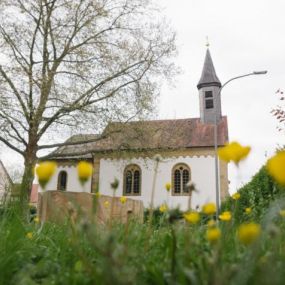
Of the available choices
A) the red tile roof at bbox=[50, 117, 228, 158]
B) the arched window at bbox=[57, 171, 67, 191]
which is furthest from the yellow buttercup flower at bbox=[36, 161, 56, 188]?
the arched window at bbox=[57, 171, 67, 191]

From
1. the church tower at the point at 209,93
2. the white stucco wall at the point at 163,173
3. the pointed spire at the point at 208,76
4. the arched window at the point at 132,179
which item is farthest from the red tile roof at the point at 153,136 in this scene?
the pointed spire at the point at 208,76

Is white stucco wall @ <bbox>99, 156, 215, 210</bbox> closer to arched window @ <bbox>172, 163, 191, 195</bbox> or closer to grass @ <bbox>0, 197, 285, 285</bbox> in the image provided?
arched window @ <bbox>172, 163, 191, 195</bbox>

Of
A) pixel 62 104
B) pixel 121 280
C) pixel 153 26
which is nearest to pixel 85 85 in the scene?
pixel 62 104

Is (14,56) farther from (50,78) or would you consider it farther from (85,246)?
(85,246)

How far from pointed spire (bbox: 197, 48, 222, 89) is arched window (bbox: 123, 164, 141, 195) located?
10.5 meters

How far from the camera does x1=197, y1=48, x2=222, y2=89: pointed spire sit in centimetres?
3431

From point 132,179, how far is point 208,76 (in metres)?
12.6

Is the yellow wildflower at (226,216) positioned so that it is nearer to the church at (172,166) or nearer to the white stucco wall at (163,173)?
the church at (172,166)

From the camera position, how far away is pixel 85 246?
2500 millimetres

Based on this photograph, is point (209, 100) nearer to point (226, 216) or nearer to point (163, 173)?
point (163, 173)

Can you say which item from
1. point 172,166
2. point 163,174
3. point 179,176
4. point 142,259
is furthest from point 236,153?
point 163,174

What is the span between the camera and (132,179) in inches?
1188

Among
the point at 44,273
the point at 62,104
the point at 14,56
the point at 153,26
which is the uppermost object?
the point at 153,26

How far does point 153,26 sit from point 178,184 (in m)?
13.4
